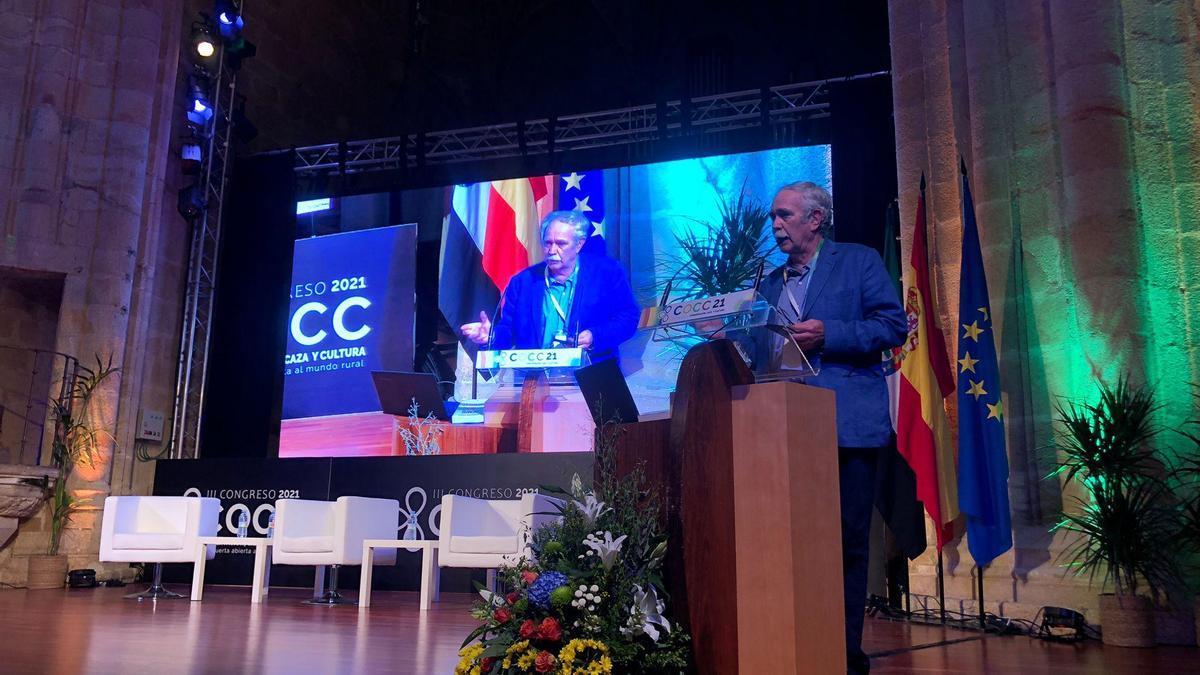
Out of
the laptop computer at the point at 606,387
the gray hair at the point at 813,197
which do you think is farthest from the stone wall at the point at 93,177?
the gray hair at the point at 813,197

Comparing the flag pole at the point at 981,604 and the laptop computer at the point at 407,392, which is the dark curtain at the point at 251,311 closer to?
the laptop computer at the point at 407,392

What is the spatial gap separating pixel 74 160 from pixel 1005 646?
8803 millimetres

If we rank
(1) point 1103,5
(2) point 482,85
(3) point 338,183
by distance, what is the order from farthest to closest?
(2) point 482,85 → (3) point 338,183 → (1) point 1103,5

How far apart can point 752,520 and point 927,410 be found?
342 cm

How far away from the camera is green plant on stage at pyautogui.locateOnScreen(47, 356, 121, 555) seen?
834cm

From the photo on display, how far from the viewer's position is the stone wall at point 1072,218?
4.75 meters

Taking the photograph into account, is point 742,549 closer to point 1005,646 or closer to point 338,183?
point 1005,646

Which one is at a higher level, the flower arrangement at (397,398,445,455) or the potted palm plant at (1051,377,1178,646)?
the flower arrangement at (397,398,445,455)

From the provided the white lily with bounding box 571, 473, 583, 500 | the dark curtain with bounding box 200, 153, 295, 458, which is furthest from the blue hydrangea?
the dark curtain with bounding box 200, 153, 295, 458

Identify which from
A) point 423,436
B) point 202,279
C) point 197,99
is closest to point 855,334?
point 423,436

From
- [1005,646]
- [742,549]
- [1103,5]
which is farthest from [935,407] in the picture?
[742,549]

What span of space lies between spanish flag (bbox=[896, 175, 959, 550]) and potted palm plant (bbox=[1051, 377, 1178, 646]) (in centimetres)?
71

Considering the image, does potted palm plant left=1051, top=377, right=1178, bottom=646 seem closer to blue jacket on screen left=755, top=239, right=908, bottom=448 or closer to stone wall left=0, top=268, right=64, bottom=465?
blue jacket on screen left=755, top=239, right=908, bottom=448

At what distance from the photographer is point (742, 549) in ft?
7.11
